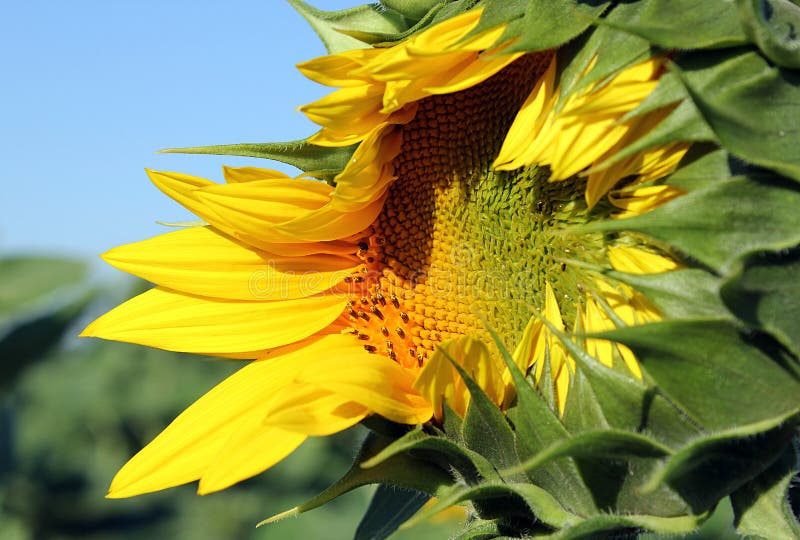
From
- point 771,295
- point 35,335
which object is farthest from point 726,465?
point 35,335

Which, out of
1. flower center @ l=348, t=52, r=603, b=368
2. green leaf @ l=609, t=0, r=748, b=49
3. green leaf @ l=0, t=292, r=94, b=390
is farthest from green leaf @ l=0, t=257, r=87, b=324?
green leaf @ l=609, t=0, r=748, b=49

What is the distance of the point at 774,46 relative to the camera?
1.89 metres

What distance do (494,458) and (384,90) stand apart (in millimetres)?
931

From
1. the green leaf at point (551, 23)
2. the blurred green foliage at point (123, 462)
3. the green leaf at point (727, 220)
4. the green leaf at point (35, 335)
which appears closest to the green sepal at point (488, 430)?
the green leaf at point (727, 220)

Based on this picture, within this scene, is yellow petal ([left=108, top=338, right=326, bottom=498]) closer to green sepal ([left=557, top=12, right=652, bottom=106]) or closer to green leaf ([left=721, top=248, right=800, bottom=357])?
green sepal ([left=557, top=12, right=652, bottom=106])

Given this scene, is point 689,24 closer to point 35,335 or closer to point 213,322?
point 213,322

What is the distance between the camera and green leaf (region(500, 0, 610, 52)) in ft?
6.73

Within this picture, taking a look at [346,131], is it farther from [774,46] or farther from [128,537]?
[128,537]

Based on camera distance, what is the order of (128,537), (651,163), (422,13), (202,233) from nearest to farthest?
(651,163) < (422,13) < (202,233) < (128,537)

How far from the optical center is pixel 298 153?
8.55 feet

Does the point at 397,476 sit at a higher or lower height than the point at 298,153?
lower

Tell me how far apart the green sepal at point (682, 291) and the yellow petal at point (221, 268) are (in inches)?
41.2

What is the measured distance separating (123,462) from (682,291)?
800cm

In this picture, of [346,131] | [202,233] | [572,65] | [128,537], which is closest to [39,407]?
[128,537]
